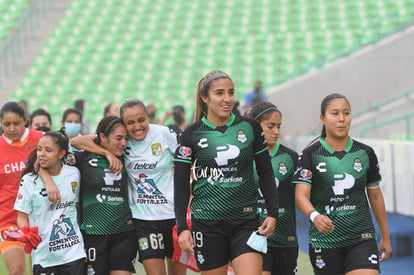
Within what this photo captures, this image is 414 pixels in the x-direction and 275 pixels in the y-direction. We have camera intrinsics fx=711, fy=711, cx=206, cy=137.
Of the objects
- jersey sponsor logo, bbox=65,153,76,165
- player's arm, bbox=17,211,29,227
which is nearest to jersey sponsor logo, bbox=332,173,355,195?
jersey sponsor logo, bbox=65,153,76,165

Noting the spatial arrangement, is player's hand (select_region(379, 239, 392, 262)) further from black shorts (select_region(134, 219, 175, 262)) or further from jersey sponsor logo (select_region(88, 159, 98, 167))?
jersey sponsor logo (select_region(88, 159, 98, 167))

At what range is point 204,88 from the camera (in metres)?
4.90

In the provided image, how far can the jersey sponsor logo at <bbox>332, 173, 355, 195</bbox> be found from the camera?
16.5ft

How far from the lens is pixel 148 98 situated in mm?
22594

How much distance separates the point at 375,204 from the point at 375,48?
53.8ft

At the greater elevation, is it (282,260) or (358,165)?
(358,165)

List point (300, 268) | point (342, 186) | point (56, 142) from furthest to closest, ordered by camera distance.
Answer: point (300, 268) < point (56, 142) < point (342, 186)

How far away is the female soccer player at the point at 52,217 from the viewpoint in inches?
216

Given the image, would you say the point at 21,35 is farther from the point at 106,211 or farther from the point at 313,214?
the point at 313,214

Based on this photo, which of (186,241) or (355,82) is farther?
(355,82)

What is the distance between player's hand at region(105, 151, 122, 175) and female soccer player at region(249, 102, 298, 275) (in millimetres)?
1170

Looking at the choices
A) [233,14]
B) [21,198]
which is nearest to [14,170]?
[21,198]

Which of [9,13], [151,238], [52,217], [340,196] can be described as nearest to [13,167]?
[52,217]

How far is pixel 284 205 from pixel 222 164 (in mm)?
1190
